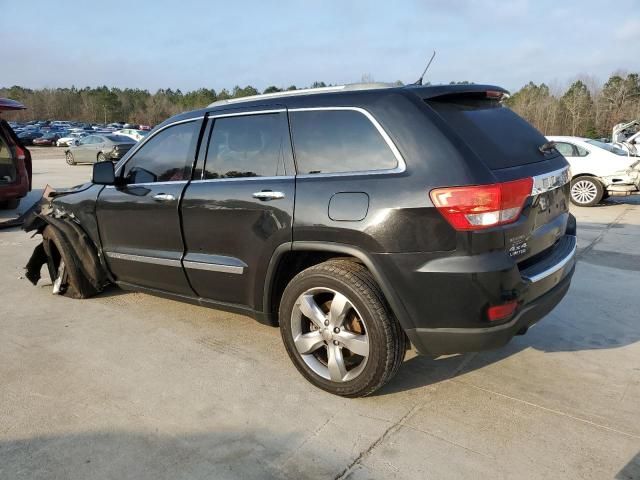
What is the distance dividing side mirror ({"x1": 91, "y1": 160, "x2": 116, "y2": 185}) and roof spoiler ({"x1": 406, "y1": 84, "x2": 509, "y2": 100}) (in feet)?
8.59

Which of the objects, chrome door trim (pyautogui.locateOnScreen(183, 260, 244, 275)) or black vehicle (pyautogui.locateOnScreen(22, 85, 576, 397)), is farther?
chrome door trim (pyautogui.locateOnScreen(183, 260, 244, 275))

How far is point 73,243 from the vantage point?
4770mm

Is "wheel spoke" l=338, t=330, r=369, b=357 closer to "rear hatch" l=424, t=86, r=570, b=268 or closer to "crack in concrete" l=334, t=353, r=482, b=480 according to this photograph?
"crack in concrete" l=334, t=353, r=482, b=480

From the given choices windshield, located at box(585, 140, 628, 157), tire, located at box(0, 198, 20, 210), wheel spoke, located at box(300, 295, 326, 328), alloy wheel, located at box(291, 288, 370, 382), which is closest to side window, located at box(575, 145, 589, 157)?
windshield, located at box(585, 140, 628, 157)

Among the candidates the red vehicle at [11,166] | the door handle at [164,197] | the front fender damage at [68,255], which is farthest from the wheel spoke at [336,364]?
the red vehicle at [11,166]

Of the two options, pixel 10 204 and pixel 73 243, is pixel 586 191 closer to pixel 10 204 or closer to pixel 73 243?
pixel 73 243

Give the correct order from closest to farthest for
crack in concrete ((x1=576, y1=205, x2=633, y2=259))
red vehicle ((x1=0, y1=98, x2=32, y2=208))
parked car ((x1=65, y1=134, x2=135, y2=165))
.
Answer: crack in concrete ((x1=576, y1=205, x2=633, y2=259)) → red vehicle ((x1=0, y1=98, x2=32, y2=208)) → parked car ((x1=65, y1=134, x2=135, y2=165))

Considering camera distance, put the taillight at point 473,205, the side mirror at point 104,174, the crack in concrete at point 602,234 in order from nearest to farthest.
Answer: the taillight at point 473,205 < the side mirror at point 104,174 < the crack in concrete at point 602,234

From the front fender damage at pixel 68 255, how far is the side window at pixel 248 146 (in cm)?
172

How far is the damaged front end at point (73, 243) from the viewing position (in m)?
4.71

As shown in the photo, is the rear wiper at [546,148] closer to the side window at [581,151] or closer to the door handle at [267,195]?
the door handle at [267,195]

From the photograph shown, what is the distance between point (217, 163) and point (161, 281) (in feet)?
3.71

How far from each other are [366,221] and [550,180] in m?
1.17

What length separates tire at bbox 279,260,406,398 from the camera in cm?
287
